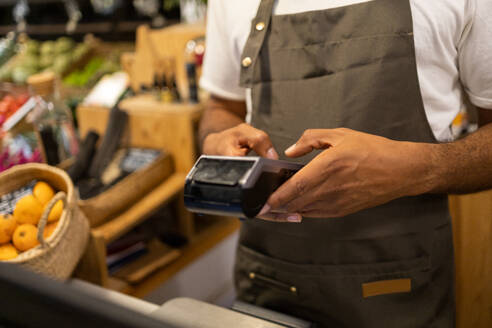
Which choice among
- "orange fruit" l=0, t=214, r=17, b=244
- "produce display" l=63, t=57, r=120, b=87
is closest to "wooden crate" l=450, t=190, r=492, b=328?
"orange fruit" l=0, t=214, r=17, b=244

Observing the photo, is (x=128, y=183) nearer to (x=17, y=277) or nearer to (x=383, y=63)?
(x=383, y=63)

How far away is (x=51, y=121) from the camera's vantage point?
1700 mm

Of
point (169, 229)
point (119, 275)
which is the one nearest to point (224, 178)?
point (119, 275)

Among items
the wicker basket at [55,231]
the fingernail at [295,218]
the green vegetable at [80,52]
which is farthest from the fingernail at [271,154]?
the green vegetable at [80,52]

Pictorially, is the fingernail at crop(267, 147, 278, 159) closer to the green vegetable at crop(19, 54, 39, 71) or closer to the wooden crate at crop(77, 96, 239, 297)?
the wooden crate at crop(77, 96, 239, 297)

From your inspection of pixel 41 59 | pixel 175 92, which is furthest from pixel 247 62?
pixel 41 59

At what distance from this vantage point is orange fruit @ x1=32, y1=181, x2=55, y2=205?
115 cm

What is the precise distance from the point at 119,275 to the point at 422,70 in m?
1.23

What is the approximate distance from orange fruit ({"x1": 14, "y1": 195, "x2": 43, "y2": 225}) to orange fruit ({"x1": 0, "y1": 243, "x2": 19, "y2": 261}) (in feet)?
0.20

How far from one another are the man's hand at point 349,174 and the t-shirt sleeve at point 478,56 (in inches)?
6.7

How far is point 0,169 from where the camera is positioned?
1.40m

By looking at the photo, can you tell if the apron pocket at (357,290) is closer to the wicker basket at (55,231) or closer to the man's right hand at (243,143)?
the man's right hand at (243,143)

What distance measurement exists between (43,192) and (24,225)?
0.37ft

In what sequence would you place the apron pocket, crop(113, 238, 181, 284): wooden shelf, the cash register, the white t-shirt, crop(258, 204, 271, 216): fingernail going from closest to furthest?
1. the cash register
2. crop(258, 204, 271, 216): fingernail
3. the white t-shirt
4. the apron pocket
5. crop(113, 238, 181, 284): wooden shelf
